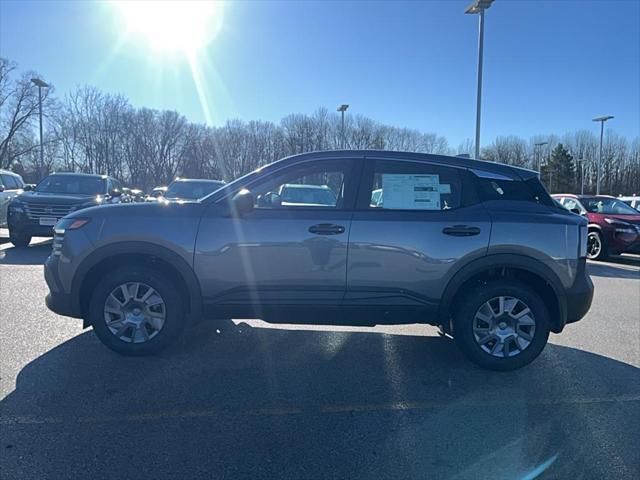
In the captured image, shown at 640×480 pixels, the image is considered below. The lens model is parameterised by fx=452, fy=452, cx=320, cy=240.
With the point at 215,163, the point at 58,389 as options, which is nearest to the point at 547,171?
the point at 215,163

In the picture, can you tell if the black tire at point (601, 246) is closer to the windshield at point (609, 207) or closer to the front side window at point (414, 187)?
the windshield at point (609, 207)

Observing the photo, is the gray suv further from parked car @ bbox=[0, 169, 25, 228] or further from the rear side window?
parked car @ bbox=[0, 169, 25, 228]

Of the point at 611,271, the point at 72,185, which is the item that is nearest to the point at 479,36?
the point at 611,271

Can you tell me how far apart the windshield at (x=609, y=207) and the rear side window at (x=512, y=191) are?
1016cm

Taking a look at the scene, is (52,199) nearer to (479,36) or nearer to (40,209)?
(40,209)

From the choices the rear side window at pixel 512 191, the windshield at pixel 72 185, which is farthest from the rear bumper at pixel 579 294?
the windshield at pixel 72 185

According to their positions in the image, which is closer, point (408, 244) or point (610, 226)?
point (408, 244)

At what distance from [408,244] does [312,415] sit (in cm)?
161

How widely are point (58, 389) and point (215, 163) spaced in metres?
62.0

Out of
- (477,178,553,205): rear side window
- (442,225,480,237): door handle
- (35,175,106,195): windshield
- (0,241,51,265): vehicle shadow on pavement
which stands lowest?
(0,241,51,265): vehicle shadow on pavement

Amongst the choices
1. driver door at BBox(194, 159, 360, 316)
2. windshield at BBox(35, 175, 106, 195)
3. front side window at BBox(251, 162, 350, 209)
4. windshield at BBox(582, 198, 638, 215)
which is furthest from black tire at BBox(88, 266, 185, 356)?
windshield at BBox(582, 198, 638, 215)

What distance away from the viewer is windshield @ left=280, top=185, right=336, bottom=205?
13.9ft

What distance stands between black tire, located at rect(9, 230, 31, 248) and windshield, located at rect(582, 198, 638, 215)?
1465cm

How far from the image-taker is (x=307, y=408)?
3.30 m
